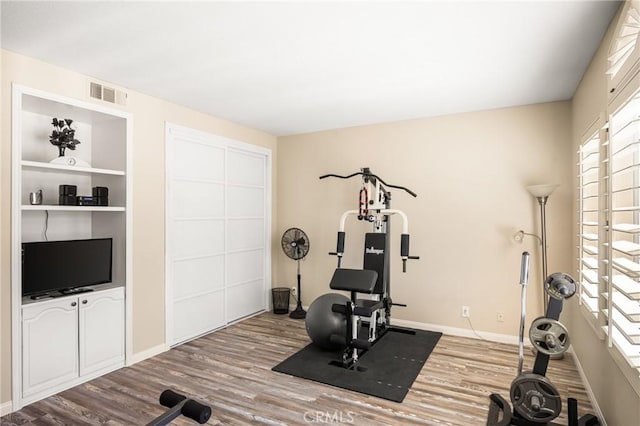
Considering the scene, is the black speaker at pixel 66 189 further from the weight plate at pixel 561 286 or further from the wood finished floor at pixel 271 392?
the weight plate at pixel 561 286

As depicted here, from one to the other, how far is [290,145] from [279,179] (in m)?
0.53

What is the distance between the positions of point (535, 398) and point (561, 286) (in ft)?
2.28

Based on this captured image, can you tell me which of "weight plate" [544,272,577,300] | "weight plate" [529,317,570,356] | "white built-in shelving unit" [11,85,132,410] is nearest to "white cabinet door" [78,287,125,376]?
"white built-in shelving unit" [11,85,132,410]

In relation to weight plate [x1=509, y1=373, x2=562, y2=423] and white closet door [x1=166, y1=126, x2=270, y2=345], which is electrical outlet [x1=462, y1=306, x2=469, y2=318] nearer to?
weight plate [x1=509, y1=373, x2=562, y2=423]

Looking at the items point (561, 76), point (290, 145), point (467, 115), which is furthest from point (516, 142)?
point (290, 145)

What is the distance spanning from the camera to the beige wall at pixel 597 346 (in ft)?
6.28

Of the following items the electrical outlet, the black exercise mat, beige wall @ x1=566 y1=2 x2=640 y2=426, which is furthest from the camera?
the electrical outlet

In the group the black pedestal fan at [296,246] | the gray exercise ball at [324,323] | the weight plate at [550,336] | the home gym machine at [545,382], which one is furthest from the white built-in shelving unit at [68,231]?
the weight plate at [550,336]

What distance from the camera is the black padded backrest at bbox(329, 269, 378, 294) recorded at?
3.52 m

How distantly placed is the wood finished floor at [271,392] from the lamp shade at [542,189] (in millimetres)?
1597

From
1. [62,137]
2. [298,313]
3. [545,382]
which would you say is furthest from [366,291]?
[62,137]

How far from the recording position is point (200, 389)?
2951 millimetres

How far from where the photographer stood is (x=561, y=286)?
2264 mm

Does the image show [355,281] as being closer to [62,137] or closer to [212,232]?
[212,232]
